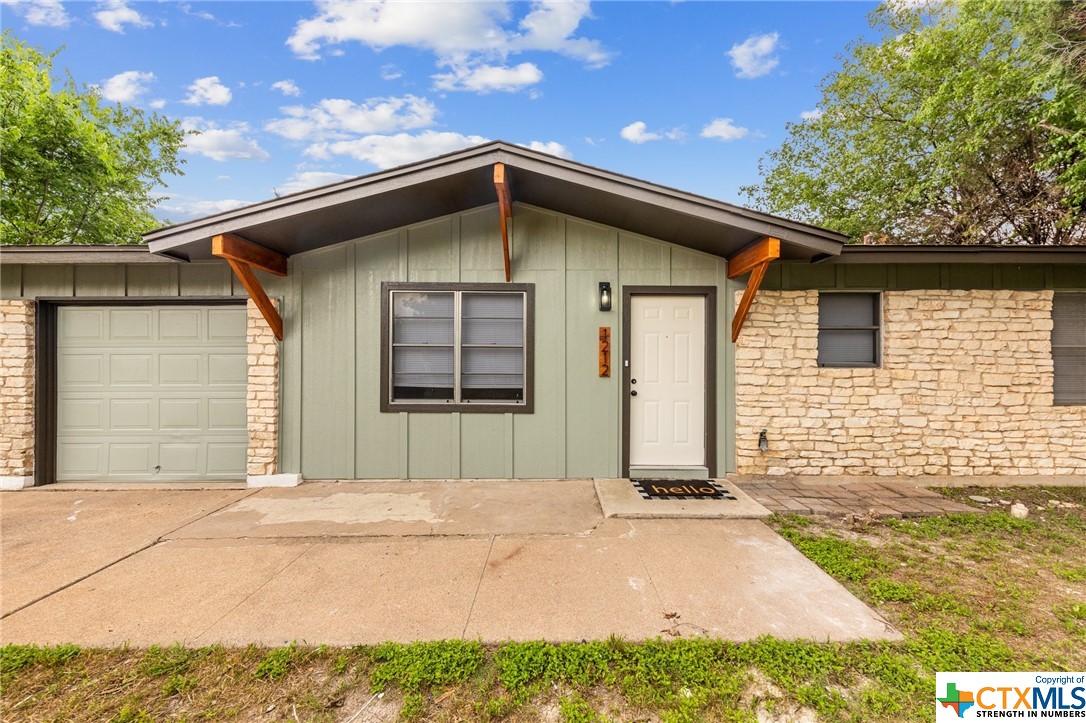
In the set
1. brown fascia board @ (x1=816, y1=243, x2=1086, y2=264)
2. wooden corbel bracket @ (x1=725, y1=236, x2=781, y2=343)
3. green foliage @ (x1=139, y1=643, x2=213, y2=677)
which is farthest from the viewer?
brown fascia board @ (x1=816, y1=243, x2=1086, y2=264)

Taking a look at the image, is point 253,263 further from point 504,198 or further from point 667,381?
point 667,381

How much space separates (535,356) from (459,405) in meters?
0.99

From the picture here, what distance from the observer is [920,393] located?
15.1 ft

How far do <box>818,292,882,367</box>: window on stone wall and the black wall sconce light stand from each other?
2.42 meters

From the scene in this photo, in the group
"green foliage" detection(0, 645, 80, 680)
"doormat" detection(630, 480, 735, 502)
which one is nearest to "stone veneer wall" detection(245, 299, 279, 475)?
"green foliage" detection(0, 645, 80, 680)

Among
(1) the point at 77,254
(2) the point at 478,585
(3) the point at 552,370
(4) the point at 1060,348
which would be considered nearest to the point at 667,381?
(3) the point at 552,370

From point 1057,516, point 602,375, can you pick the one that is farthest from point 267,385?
point 1057,516

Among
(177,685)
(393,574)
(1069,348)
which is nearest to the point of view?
(177,685)

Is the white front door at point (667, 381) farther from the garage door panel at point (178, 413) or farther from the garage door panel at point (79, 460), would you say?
the garage door panel at point (79, 460)

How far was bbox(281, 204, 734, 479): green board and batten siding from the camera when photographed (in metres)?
4.56

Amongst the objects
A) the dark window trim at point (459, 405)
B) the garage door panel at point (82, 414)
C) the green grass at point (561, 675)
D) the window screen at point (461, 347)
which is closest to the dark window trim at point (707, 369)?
the dark window trim at point (459, 405)

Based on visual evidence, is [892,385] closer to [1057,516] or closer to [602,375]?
[1057,516]

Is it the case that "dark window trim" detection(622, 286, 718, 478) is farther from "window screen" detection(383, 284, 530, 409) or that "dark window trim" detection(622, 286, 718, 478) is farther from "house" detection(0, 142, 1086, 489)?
"window screen" detection(383, 284, 530, 409)

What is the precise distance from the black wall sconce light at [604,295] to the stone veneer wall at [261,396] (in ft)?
11.6
